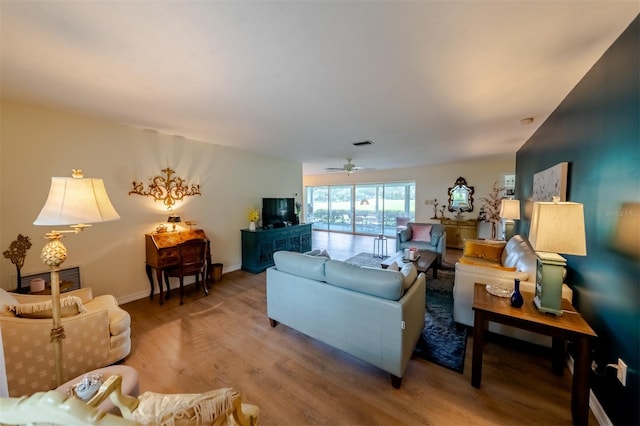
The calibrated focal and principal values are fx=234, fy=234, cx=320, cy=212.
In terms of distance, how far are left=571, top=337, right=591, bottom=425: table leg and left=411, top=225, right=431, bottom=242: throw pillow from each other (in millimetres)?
3816

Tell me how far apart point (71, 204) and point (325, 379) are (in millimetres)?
2082

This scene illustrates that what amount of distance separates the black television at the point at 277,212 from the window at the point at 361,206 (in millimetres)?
3928

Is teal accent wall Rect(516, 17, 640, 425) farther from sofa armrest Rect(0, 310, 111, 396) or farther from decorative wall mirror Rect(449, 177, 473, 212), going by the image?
decorative wall mirror Rect(449, 177, 473, 212)

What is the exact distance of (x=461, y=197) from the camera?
6.90 meters

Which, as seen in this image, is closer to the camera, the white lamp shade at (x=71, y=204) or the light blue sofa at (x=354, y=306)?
the white lamp shade at (x=71, y=204)

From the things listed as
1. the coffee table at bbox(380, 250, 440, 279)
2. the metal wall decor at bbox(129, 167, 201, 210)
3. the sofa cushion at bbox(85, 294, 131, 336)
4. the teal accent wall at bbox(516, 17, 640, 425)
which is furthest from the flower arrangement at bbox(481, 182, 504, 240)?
the sofa cushion at bbox(85, 294, 131, 336)

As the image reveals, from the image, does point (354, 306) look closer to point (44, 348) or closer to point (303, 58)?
point (303, 58)

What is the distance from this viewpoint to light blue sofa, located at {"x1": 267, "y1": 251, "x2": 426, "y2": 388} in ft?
5.98

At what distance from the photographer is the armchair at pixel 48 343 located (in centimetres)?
157

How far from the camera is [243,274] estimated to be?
4.45 meters

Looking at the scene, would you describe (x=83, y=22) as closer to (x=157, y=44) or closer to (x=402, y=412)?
(x=157, y=44)

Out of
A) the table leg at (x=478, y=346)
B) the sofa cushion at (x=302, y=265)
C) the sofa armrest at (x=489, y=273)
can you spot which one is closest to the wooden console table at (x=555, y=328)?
the table leg at (x=478, y=346)

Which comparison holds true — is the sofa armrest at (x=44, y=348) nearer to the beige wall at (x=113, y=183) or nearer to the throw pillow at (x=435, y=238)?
the beige wall at (x=113, y=183)

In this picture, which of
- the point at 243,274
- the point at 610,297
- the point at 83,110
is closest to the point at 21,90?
the point at 83,110
